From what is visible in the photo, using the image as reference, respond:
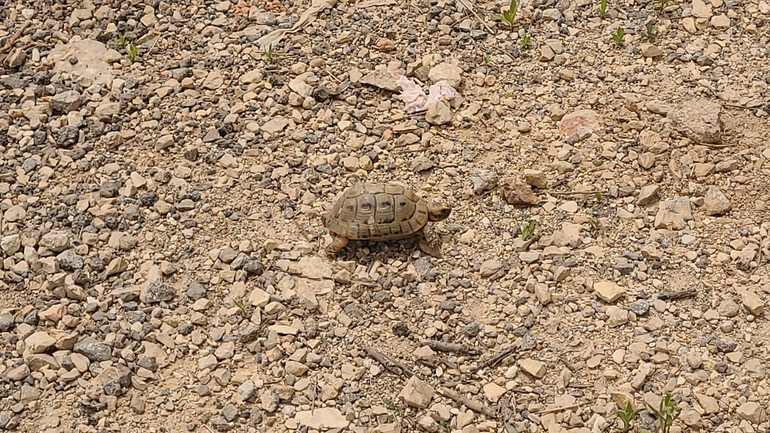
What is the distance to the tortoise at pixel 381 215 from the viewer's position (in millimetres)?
4992

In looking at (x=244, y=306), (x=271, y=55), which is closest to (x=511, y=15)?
(x=271, y=55)

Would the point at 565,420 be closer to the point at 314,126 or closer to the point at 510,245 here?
the point at 510,245

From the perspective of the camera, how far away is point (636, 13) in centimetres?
634

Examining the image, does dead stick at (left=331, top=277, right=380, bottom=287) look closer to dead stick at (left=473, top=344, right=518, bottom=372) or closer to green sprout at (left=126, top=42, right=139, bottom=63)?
dead stick at (left=473, top=344, right=518, bottom=372)

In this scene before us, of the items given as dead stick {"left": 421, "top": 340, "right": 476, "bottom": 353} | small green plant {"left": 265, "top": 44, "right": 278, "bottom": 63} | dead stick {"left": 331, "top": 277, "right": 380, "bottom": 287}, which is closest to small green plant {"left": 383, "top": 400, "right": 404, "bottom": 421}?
dead stick {"left": 421, "top": 340, "right": 476, "bottom": 353}

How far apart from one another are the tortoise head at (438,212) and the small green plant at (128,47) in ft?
8.11

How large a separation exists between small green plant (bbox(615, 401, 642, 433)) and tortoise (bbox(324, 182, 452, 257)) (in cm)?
127

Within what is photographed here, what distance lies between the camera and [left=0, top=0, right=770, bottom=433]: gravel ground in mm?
4527

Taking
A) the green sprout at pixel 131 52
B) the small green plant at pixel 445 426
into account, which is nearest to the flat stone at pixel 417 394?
the small green plant at pixel 445 426

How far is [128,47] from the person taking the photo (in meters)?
6.48

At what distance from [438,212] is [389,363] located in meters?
0.86

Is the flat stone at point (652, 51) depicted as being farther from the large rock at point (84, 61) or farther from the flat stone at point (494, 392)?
the large rock at point (84, 61)

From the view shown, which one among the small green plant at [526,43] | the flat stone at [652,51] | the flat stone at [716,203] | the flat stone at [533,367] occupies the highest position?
the flat stone at [652,51]

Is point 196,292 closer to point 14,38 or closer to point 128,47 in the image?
point 128,47
